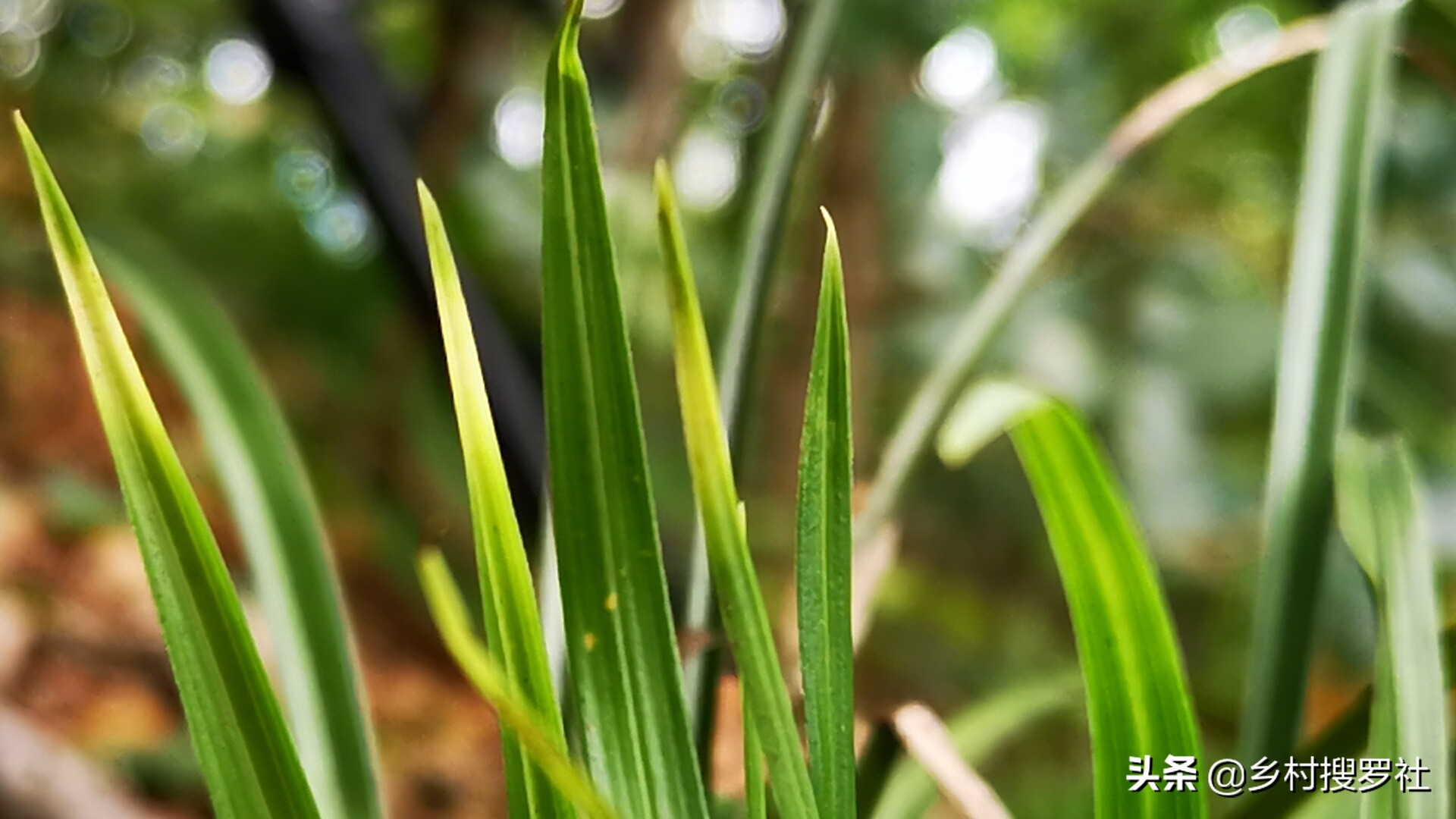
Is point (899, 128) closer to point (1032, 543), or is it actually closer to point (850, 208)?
point (850, 208)

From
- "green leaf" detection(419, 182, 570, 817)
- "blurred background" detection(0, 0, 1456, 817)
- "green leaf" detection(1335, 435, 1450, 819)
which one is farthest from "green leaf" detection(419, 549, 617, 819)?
"blurred background" detection(0, 0, 1456, 817)

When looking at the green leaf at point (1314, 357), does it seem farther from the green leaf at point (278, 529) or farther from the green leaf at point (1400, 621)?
the green leaf at point (278, 529)

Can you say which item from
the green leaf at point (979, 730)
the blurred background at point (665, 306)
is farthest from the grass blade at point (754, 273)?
the blurred background at point (665, 306)

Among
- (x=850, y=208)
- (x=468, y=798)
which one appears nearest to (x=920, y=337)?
(x=850, y=208)

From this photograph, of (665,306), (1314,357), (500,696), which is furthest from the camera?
(665,306)

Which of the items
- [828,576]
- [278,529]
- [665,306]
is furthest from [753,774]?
[665,306]

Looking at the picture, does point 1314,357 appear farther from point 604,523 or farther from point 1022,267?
point 604,523
